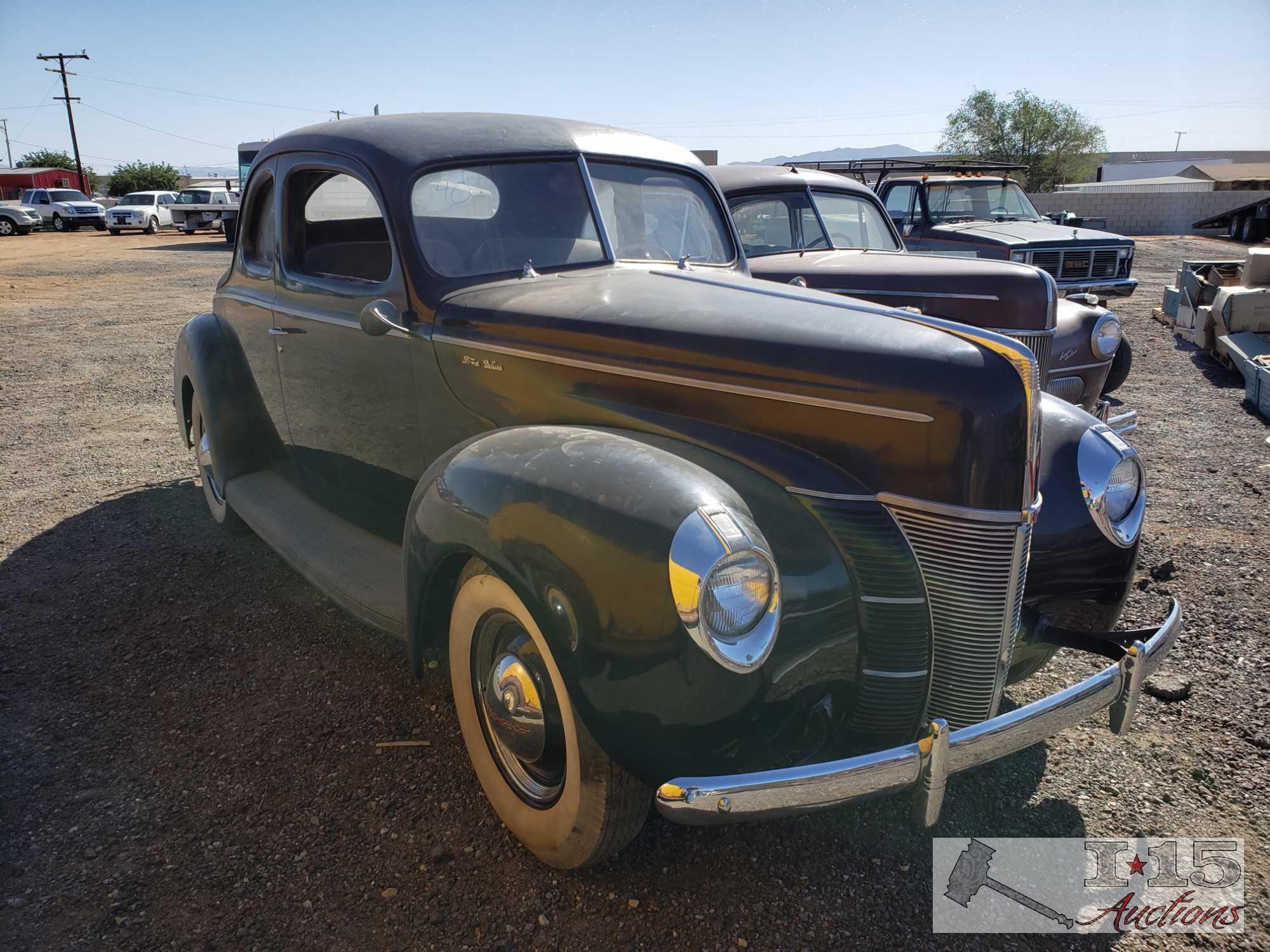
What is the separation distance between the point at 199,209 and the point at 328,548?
1156 inches

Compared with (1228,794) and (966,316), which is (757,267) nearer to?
(966,316)

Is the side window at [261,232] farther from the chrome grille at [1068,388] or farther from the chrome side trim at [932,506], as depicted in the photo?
the chrome grille at [1068,388]

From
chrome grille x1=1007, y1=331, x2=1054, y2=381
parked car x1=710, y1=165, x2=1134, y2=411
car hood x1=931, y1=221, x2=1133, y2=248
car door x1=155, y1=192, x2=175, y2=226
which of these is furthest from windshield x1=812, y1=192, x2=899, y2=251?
car door x1=155, y1=192, x2=175, y2=226

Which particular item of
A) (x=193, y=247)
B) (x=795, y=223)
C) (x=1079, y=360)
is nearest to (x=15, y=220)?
(x=193, y=247)

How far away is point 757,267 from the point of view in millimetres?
5758

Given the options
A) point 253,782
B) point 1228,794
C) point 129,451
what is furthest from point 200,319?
point 1228,794

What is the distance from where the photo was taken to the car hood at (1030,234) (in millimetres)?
9258

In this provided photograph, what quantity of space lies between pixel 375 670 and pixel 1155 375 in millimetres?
7806

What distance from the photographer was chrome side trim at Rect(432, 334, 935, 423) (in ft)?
6.68

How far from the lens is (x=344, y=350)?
323cm

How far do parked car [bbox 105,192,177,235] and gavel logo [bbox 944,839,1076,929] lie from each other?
32057 mm

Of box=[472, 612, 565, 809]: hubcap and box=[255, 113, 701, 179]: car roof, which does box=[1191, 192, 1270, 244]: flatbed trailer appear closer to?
box=[255, 113, 701, 179]: car roof

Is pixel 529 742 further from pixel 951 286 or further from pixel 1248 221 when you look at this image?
pixel 1248 221

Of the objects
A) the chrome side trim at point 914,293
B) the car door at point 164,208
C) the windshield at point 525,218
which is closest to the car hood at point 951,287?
the chrome side trim at point 914,293
